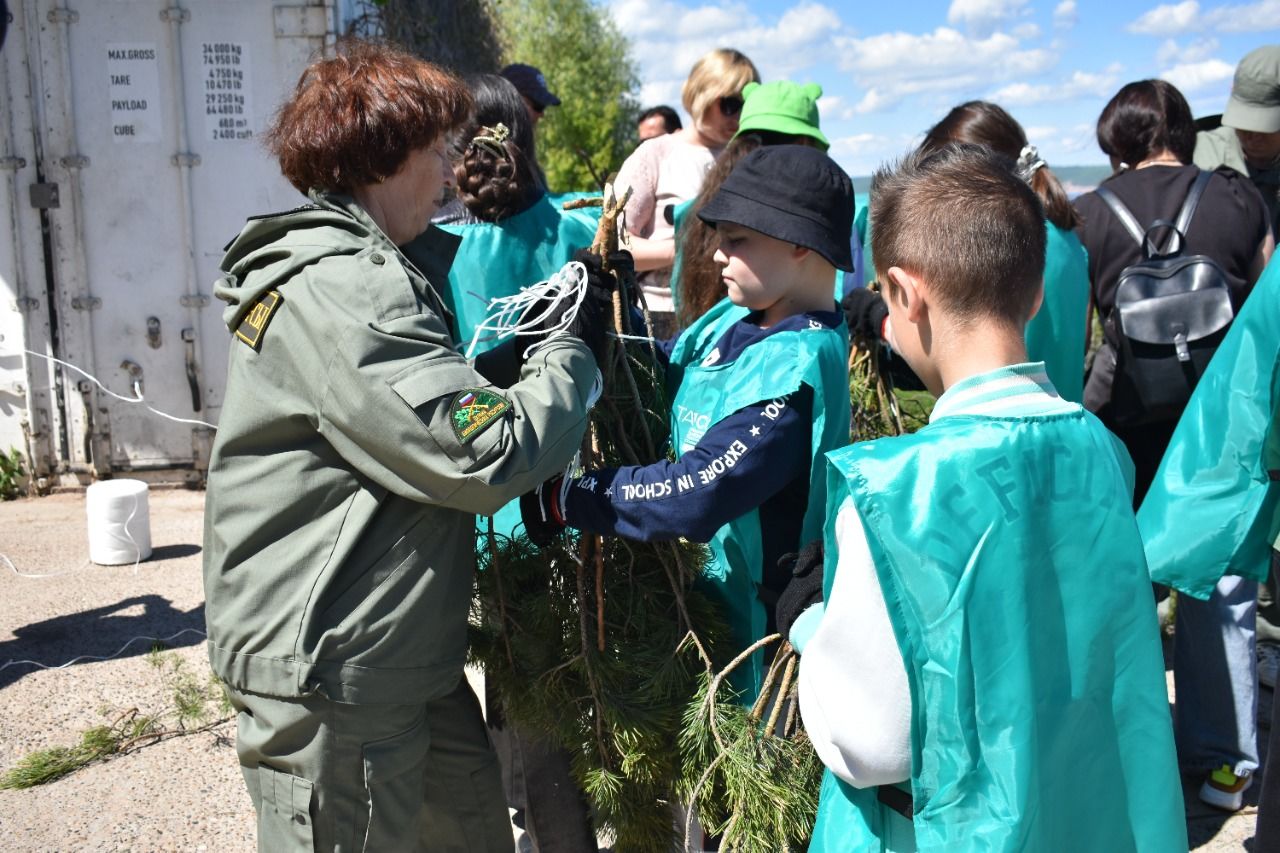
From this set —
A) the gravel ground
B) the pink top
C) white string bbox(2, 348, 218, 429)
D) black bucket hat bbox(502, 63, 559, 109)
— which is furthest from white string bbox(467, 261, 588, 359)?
white string bbox(2, 348, 218, 429)

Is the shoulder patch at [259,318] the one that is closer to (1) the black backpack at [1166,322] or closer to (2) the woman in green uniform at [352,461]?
(2) the woman in green uniform at [352,461]

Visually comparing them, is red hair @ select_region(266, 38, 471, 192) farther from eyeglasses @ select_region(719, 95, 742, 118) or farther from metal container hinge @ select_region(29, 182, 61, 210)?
metal container hinge @ select_region(29, 182, 61, 210)

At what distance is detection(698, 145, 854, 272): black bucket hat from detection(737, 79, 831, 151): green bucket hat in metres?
1.48

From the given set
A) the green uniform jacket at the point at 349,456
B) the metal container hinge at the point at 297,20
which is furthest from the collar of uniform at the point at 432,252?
the metal container hinge at the point at 297,20

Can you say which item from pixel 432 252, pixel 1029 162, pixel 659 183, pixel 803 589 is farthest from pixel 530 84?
pixel 803 589

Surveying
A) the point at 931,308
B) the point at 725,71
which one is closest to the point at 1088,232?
the point at 725,71

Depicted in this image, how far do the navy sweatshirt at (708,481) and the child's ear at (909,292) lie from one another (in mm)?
422

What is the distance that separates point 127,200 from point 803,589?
5.75 meters

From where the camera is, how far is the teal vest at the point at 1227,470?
2.45m

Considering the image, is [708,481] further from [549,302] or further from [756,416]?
[549,302]

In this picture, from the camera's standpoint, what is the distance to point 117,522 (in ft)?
17.3

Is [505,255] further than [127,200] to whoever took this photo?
No

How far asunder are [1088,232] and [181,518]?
490 cm

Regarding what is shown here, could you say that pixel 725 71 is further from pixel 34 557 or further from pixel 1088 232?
pixel 34 557
